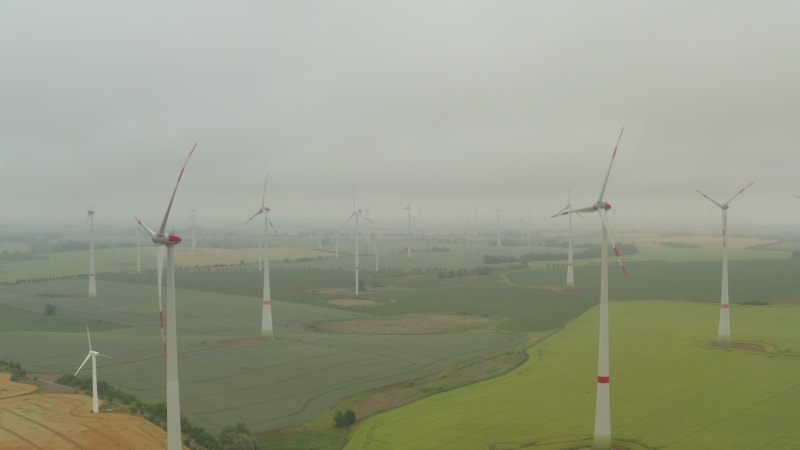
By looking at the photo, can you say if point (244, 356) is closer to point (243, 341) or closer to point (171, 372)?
point (243, 341)

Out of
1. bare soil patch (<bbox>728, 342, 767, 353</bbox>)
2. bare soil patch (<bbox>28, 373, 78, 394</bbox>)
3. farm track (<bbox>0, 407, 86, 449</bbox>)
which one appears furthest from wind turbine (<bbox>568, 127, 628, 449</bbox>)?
bare soil patch (<bbox>28, 373, 78, 394</bbox>)

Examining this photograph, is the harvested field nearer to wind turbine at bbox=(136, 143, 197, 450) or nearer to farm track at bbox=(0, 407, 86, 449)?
farm track at bbox=(0, 407, 86, 449)

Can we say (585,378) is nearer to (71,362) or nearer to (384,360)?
(384,360)

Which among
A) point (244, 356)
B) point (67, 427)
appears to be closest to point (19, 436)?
point (67, 427)

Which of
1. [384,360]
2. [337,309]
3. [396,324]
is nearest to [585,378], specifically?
[384,360]

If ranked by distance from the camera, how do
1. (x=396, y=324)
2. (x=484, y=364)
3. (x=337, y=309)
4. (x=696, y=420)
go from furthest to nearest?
(x=337, y=309) < (x=396, y=324) < (x=484, y=364) < (x=696, y=420)

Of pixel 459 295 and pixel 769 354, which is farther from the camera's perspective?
pixel 459 295
